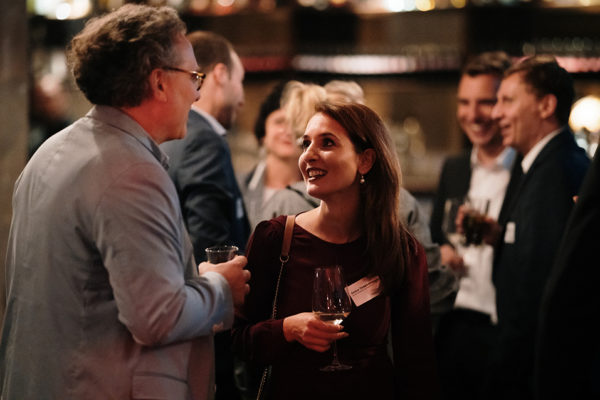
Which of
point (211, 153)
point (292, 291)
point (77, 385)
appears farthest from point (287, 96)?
point (77, 385)

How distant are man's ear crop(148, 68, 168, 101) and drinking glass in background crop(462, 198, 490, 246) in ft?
5.66

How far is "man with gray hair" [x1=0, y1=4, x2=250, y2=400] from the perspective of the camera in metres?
1.75

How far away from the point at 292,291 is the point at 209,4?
17.6ft

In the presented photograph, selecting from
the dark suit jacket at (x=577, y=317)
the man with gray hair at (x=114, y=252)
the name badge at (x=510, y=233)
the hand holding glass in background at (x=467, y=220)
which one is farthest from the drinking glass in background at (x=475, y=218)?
the dark suit jacket at (x=577, y=317)

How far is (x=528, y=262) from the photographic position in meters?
3.07

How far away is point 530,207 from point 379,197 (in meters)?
1.03

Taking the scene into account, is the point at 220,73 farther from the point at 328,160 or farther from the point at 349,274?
the point at 349,274

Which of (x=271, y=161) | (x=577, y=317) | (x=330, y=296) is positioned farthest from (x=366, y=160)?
(x=271, y=161)

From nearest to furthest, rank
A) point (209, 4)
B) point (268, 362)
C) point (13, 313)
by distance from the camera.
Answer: point (13, 313), point (268, 362), point (209, 4)

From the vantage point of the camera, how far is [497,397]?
3.18 m

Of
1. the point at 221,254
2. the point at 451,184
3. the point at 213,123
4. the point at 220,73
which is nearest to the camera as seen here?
the point at 221,254

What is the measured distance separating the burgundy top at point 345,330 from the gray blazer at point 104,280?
389mm

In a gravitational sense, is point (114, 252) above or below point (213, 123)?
below

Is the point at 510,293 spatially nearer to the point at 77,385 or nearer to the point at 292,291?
the point at 292,291
